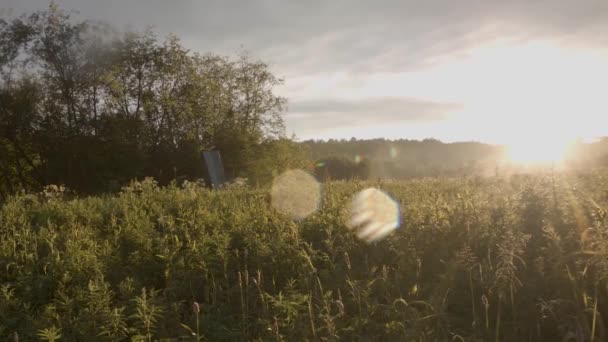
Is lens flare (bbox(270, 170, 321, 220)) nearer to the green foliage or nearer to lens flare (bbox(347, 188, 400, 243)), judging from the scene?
lens flare (bbox(347, 188, 400, 243))

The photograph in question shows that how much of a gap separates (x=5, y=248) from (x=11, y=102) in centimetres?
2157

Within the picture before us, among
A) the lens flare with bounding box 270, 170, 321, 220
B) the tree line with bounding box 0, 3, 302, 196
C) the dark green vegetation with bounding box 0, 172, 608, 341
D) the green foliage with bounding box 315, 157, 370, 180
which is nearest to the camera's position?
the dark green vegetation with bounding box 0, 172, 608, 341

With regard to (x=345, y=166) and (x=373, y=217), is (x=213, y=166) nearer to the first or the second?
(x=373, y=217)

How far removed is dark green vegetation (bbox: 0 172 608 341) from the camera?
431 centimetres

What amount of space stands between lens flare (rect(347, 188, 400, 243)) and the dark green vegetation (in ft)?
0.59

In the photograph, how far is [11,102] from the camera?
78.7 ft

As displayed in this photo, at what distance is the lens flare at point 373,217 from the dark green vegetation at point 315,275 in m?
0.18

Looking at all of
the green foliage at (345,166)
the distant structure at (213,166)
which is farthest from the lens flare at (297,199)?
the green foliage at (345,166)

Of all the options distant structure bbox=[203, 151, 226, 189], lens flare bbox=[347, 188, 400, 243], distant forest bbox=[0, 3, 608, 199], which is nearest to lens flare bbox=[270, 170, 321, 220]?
lens flare bbox=[347, 188, 400, 243]

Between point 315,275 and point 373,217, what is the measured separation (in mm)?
2029

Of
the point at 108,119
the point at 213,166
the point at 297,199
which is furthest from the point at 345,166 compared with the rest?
the point at 297,199

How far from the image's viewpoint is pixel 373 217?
7.11 metres

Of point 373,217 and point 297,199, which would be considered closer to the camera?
point 373,217

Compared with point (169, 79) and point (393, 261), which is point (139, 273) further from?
point (169, 79)
